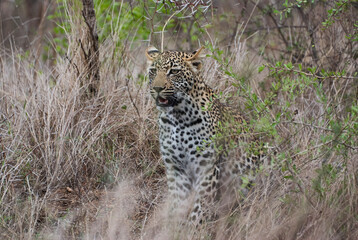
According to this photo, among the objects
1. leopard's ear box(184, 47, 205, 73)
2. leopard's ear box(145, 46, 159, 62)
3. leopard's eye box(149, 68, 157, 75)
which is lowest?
leopard's eye box(149, 68, 157, 75)

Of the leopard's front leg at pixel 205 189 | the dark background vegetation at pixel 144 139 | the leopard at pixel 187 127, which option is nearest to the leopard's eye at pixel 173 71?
the leopard at pixel 187 127

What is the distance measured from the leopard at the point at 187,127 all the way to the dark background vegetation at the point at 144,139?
1.12 feet

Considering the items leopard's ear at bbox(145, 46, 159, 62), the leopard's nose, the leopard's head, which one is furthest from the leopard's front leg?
leopard's ear at bbox(145, 46, 159, 62)

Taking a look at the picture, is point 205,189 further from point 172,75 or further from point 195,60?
point 195,60

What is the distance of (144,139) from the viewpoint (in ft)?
21.7

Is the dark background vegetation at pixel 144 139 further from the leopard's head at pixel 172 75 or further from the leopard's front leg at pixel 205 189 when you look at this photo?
the leopard's head at pixel 172 75

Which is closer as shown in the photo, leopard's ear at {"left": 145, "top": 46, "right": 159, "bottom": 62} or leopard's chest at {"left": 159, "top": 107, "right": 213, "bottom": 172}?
leopard's chest at {"left": 159, "top": 107, "right": 213, "bottom": 172}

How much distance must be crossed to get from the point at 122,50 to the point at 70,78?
0.80m

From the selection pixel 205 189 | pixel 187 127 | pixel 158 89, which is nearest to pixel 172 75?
pixel 158 89

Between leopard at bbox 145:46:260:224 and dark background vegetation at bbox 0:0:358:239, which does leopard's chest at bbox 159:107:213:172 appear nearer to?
leopard at bbox 145:46:260:224

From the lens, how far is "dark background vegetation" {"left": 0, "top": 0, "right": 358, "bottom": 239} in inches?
183

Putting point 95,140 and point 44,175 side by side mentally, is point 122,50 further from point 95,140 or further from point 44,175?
point 44,175

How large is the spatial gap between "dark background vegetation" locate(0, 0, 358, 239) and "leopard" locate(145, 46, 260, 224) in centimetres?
34

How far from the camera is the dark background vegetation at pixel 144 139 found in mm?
4660
